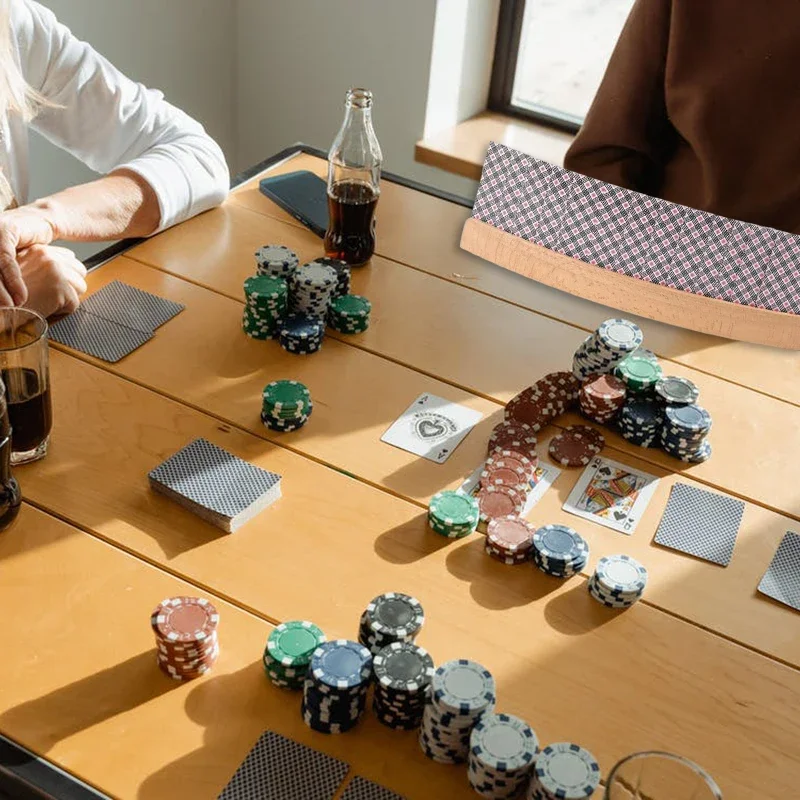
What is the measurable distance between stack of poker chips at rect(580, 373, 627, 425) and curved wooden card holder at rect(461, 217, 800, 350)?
24 centimetres

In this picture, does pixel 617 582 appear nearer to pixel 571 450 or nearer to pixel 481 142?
pixel 571 450

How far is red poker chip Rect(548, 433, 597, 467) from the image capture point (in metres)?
1.41

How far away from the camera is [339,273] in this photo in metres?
1.65

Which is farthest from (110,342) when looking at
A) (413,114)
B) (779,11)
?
(413,114)

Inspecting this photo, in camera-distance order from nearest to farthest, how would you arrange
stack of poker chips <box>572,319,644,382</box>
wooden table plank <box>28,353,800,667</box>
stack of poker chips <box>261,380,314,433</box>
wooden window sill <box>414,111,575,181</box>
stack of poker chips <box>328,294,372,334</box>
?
wooden table plank <box>28,353,800,667</box> → stack of poker chips <box>261,380,314,433</box> → stack of poker chips <box>572,319,644,382</box> → stack of poker chips <box>328,294,372,334</box> → wooden window sill <box>414,111,575,181</box>

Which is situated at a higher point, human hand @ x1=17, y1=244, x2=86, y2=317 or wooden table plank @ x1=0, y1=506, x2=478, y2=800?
human hand @ x1=17, y1=244, x2=86, y2=317

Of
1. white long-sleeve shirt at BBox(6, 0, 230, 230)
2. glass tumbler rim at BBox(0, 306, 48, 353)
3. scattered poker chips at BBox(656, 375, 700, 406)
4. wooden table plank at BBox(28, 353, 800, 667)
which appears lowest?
wooden table plank at BBox(28, 353, 800, 667)

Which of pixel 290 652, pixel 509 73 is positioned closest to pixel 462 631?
pixel 290 652

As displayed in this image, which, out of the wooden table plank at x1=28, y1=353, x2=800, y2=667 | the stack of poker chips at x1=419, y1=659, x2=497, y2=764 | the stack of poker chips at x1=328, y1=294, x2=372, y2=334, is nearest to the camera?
the stack of poker chips at x1=419, y1=659, x2=497, y2=764

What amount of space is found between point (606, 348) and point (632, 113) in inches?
22.9

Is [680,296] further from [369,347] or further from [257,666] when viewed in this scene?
[257,666]

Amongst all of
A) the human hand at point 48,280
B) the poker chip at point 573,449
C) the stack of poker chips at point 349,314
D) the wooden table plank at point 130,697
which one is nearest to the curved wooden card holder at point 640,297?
the stack of poker chips at point 349,314

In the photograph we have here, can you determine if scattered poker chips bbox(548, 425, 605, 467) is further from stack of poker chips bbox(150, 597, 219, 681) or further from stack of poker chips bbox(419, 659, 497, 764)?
stack of poker chips bbox(150, 597, 219, 681)

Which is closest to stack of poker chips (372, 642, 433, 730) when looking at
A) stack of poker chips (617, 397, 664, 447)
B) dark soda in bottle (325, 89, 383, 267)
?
stack of poker chips (617, 397, 664, 447)
